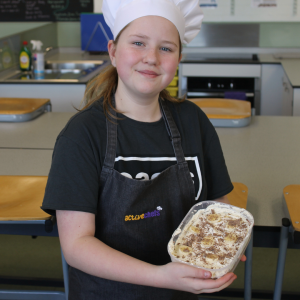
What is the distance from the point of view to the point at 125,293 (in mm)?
1048

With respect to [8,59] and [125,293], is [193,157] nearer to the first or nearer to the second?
[125,293]

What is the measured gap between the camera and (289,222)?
1.14m

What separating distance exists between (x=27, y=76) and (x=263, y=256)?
2.35 m

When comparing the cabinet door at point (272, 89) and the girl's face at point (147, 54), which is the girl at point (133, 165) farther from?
the cabinet door at point (272, 89)

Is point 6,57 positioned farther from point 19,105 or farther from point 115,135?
point 115,135

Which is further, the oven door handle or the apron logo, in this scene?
the oven door handle

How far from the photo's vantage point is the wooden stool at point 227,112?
6.93ft

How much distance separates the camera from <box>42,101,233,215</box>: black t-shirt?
2.82 feet

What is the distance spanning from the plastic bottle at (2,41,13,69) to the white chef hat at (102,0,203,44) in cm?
254

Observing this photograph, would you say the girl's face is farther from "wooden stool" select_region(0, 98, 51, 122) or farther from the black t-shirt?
"wooden stool" select_region(0, 98, 51, 122)

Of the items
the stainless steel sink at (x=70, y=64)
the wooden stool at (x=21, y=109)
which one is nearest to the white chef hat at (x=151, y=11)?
the wooden stool at (x=21, y=109)

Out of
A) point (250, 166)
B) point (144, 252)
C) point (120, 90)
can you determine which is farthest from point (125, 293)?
point (250, 166)

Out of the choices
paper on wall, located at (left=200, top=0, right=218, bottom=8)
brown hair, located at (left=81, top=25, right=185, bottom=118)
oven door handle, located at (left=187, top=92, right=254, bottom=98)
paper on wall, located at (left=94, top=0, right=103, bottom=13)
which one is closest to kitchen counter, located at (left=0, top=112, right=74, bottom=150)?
brown hair, located at (left=81, top=25, right=185, bottom=118)

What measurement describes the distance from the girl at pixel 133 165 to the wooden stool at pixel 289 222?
202 millimetres
